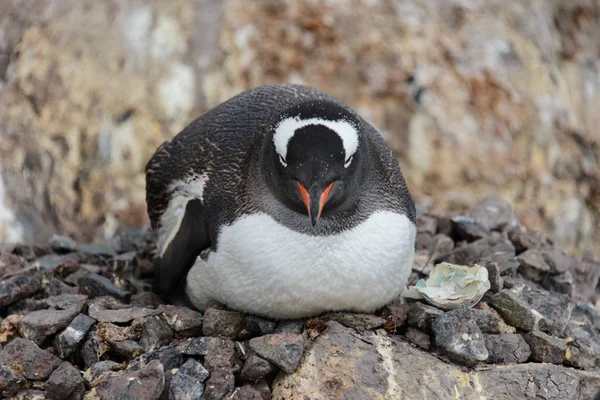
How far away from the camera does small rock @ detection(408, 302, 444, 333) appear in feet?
13.1

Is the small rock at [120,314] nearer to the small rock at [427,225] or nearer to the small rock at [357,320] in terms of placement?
the small rock at [357,320]

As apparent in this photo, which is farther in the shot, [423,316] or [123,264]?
[123,264]

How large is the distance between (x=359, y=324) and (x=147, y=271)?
1712 millimetres

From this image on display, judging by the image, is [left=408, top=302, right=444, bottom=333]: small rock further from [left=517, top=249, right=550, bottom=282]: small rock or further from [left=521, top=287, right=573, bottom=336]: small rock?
[left=517, top=249, right=550, bottom=282]: small rock

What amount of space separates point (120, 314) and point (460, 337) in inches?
66.1

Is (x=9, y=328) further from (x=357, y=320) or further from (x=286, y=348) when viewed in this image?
(x=357, y=320)

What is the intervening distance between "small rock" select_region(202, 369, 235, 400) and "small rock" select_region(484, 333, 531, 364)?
48.8 inches

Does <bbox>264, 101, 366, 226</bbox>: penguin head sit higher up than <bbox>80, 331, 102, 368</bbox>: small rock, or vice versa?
<bbox>264, 101, 366, 226</bbox>: penguin head

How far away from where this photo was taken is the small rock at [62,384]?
12.2 feet

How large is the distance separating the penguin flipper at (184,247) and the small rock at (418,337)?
1.11 m

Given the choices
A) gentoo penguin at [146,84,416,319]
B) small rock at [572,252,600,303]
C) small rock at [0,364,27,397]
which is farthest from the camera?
small rock at [572,252,600,303]

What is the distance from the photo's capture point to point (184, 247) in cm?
430

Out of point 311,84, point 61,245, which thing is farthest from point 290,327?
point 311,84

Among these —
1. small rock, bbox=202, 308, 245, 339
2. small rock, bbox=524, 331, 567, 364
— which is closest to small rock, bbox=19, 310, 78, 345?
small rock, bbox=202, 308, 245, 339
